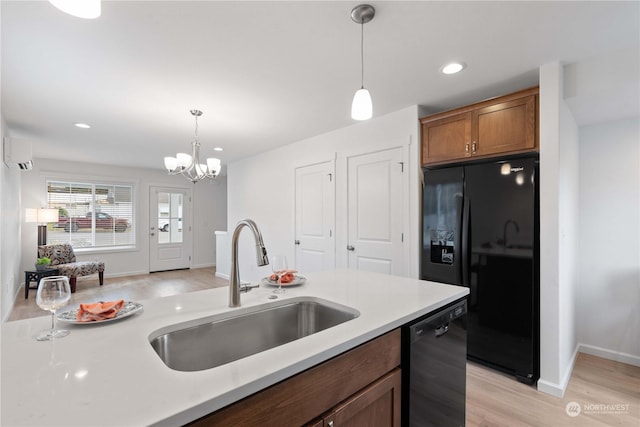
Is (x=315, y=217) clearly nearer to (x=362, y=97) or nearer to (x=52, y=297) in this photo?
(x=362, y=97)

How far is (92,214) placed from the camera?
6305mm

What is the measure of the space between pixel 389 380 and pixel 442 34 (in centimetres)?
195

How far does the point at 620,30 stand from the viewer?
1.81 m

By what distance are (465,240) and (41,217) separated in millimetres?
6543

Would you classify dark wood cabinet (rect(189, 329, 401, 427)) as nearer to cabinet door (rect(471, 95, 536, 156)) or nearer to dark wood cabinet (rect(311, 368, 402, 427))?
dark wood cabinet (rect(311, 368, 402, 427))

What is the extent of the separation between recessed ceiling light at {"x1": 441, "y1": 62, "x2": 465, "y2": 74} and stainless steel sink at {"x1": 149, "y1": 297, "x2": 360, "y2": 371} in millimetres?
1962

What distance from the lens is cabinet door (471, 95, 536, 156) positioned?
2.29 meters

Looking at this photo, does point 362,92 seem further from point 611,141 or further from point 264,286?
point 611,141

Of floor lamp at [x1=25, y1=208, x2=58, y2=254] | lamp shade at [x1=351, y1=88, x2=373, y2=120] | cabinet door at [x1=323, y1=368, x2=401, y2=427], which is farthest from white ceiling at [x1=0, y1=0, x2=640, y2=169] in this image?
floor lamp at [x1=25, y1=208, x2=58, y2=254]


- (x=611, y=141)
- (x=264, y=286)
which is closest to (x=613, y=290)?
(x=611, y=141)

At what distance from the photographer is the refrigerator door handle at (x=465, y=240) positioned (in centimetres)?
257

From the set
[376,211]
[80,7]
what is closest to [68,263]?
[376,211]

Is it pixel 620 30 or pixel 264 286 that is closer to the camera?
pixel 264 286

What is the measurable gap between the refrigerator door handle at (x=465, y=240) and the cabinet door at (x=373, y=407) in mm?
1663
